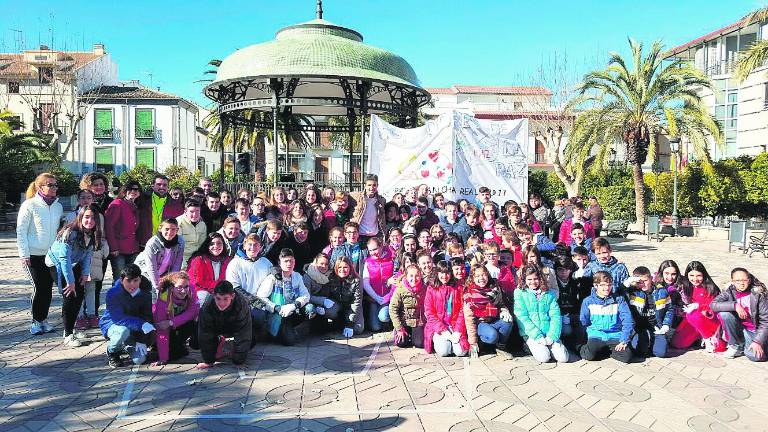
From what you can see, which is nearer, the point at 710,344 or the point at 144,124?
the point at 710,344

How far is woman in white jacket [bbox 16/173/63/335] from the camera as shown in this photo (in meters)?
5.73

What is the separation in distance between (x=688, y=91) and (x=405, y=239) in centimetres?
1641

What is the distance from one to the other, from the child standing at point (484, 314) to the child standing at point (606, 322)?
2.49 feet

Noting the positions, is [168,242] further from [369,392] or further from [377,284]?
[369,392]

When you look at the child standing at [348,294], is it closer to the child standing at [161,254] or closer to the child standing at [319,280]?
the child standing at [319,280]

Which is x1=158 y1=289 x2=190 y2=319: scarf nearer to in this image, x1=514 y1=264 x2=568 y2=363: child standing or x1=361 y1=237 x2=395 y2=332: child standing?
x1=361 y1=237 x2=395 y2=332: child standing

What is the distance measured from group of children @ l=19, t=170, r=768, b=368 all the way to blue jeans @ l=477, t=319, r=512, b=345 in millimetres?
11

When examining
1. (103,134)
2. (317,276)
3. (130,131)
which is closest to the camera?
(317,276)

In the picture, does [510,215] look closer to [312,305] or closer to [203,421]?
[312,305]

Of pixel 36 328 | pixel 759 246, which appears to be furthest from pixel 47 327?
pixel 759 246

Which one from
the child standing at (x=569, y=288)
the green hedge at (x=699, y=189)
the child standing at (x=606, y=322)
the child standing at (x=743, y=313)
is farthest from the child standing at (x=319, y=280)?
the green hedge at (x=699, y=189)

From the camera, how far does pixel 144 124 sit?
4200 centimetres

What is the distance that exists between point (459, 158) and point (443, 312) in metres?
5.00

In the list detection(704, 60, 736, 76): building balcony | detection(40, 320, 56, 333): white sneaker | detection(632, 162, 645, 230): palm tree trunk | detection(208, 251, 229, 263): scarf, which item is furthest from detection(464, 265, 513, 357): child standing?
detection(704, 60, 736, 76): building balcony
